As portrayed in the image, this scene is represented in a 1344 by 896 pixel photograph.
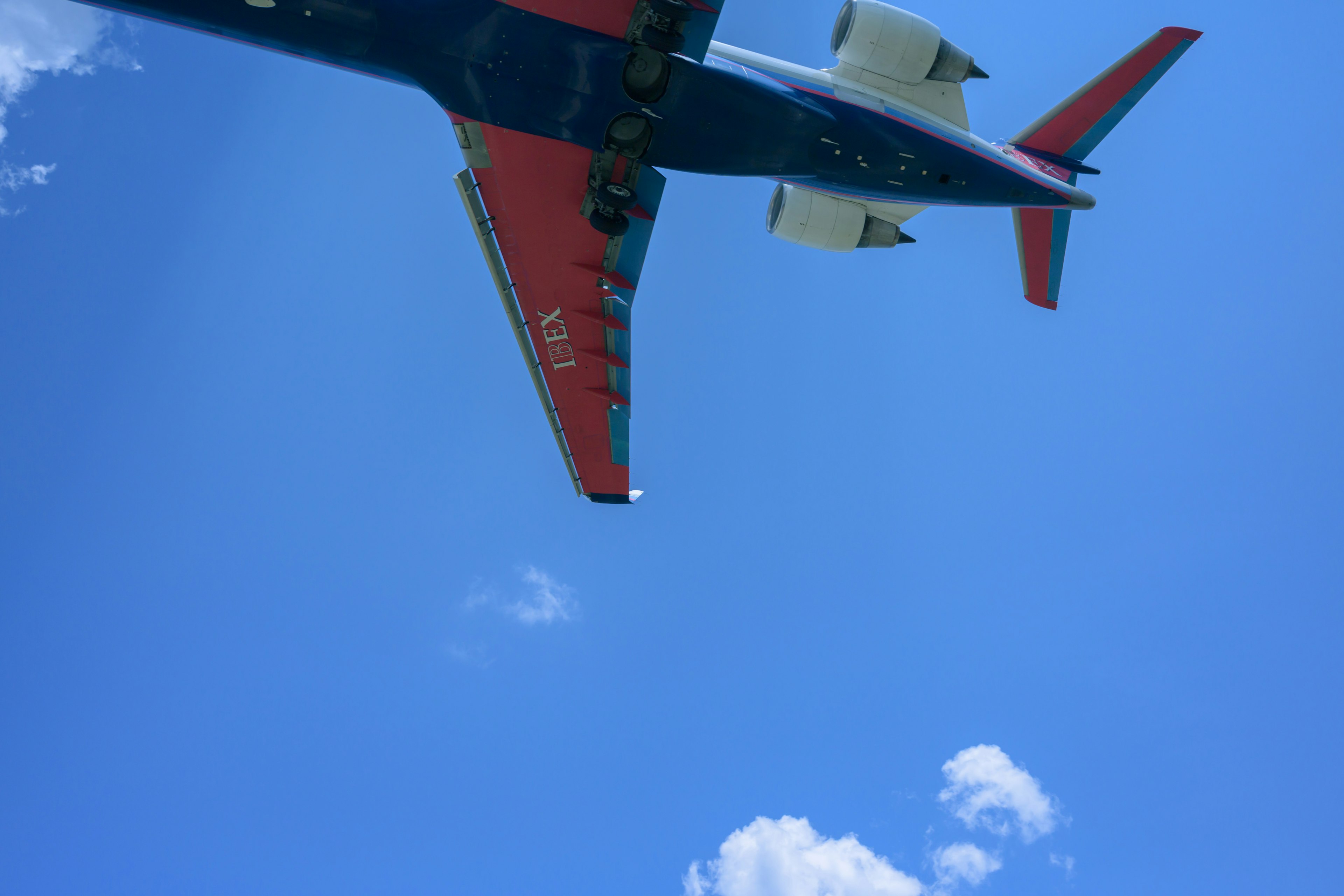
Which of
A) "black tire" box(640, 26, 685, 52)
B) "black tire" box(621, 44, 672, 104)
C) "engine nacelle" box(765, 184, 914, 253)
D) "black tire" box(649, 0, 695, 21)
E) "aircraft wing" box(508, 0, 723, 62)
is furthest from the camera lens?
"engine nacelle" box(765, 184, 914, 253)

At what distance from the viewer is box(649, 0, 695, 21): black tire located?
15.6 m

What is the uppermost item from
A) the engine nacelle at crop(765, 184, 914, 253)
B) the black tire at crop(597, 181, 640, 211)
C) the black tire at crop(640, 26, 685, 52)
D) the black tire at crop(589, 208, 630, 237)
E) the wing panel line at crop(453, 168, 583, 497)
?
the black tire at crop(640, 26, 685, 52)

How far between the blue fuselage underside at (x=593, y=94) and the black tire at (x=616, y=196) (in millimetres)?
905

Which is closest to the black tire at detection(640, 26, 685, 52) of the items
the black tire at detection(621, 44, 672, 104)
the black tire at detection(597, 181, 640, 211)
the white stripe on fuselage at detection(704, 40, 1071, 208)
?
the black tire at detection(621, 44, 672, 104)

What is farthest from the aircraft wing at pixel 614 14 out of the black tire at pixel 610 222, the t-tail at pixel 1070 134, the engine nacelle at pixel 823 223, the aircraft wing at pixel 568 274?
the t-tail at pixel 1070 134

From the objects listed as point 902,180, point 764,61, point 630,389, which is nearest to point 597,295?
point 630,389

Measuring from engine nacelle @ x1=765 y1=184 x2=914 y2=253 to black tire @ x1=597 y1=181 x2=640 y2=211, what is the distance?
15.1ft

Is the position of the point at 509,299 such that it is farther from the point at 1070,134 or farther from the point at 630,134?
the point at 1070,134

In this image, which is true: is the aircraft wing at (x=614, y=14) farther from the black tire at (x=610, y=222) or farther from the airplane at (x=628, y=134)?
the black tire at (x=610, y=222)

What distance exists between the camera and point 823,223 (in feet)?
68.4

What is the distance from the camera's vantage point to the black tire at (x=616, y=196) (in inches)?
717

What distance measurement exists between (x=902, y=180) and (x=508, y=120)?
9.74 meters

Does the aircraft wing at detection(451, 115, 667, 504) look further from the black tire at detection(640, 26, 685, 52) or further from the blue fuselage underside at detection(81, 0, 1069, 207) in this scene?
the black tire at detection(640, 26, 685, 52)

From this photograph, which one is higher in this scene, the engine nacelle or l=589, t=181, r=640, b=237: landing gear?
the engine nacelle
